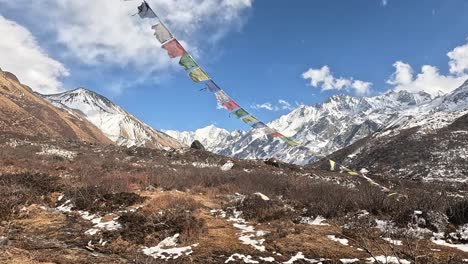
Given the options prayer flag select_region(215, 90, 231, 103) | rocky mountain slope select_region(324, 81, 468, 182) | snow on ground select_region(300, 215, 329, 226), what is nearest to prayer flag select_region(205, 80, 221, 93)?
prayer flag select_region(215, 90, 231, 103)

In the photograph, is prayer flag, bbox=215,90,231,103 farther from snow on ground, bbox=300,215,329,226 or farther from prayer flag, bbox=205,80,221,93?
snow on ground, bbox=300,215,329,226

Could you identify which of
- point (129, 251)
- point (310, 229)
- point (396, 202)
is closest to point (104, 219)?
point (129, 251)

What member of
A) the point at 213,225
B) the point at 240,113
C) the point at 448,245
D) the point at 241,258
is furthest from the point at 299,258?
the point at 448,245

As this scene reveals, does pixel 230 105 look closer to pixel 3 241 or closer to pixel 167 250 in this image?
pixel 167 250

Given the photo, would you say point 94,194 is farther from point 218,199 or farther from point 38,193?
point 218,199

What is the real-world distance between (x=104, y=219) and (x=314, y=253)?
7.76 meters

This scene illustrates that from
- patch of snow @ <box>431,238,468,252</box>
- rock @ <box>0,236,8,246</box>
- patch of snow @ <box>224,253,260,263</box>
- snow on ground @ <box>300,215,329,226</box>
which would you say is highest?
→ rock @ <box>0,236,8,246</box>

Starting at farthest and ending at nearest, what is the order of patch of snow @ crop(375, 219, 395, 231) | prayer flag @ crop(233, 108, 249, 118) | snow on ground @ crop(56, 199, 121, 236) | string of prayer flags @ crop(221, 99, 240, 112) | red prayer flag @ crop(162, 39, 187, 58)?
patch of snow @ crop(375, 219, 395, 231)
snow on ground @ crop(56, 199, 121, 236)
prayer flag @ crop(233, 108, 249, 118)
string of prayer flags @ crop(221, 99, 240, 112)
red prayer flag @ crop(162, 39, 187, 58)

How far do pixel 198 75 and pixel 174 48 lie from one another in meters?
0.90

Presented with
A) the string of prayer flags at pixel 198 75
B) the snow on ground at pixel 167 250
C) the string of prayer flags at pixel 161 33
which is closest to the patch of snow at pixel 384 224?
the snow on ground at pixel 167 250

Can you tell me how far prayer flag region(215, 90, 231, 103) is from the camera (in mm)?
12359

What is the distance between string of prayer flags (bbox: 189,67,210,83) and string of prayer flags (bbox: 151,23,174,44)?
1.02 m

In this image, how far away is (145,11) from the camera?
1128 centimetres

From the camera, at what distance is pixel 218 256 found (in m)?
12.7
